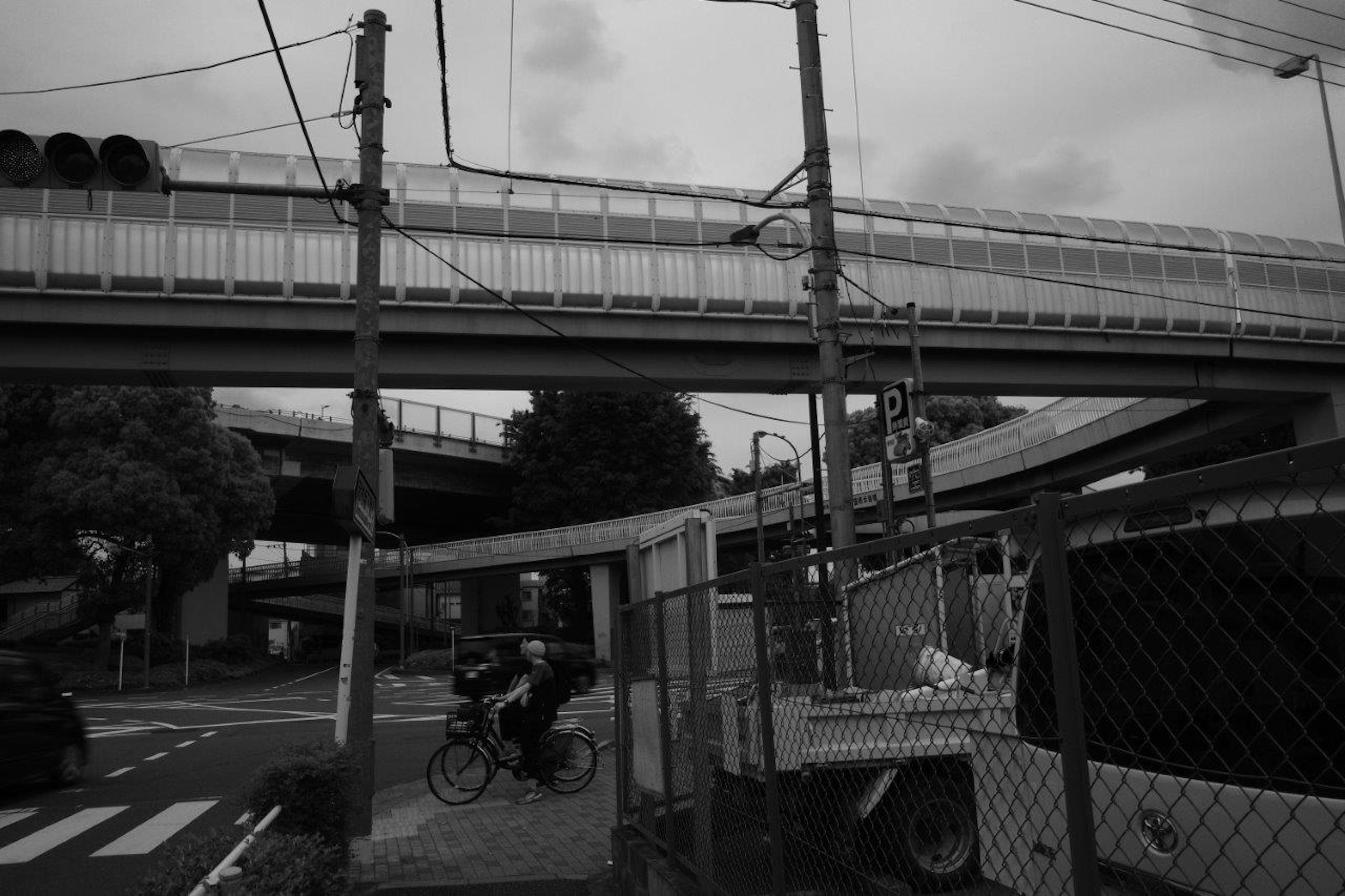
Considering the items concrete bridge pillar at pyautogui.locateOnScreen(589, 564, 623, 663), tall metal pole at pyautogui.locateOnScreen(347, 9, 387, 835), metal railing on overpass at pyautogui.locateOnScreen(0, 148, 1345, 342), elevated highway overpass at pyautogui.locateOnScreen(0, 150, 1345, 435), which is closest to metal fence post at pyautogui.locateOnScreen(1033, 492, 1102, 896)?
tall metal pole at pyautogui.locateOnScreen(347, 9, 387, 835)

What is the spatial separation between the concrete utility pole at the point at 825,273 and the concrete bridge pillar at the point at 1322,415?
716 inches

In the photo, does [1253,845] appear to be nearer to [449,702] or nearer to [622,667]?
[622,667]

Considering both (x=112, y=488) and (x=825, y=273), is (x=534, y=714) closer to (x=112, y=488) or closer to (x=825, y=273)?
(x=825, y=273)

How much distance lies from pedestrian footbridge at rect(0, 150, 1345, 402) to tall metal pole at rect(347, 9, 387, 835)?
4089 millimetres

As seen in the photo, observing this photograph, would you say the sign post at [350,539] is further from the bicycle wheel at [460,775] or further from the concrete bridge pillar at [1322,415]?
the concrete bridge pillar at [1322,415]

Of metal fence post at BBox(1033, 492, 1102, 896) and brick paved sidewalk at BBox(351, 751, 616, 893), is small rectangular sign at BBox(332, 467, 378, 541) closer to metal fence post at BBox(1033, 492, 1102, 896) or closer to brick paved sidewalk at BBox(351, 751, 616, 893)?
brick paved sidewalk at BBox(351, 751, 616, 893)

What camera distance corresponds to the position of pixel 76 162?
8750 millimetres

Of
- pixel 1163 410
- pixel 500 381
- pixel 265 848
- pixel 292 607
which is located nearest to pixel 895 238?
pixel 500 381

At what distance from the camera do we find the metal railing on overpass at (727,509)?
34.5 m

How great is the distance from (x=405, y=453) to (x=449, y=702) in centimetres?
2669

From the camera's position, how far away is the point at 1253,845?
257 centimetres

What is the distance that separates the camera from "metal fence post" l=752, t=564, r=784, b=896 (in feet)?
13.2

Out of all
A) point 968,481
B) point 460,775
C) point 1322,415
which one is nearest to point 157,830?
point 460,775

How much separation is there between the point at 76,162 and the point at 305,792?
5607 millimetres
